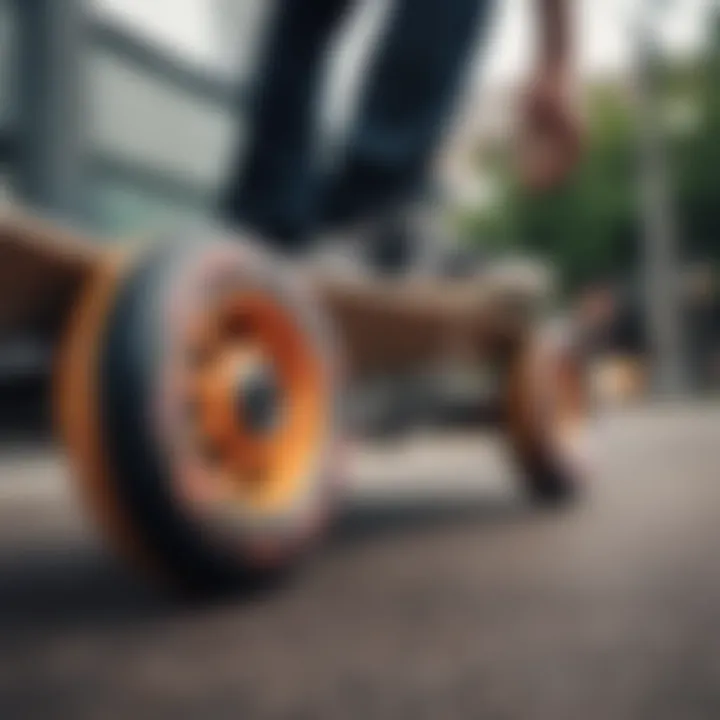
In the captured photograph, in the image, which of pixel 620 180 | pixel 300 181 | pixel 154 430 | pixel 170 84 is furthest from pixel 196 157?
pixel 620 180

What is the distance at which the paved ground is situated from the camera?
551 millimetres

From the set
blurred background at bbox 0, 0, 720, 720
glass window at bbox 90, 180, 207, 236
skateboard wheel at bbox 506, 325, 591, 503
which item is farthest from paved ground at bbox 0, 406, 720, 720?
glass window at bbox 90, 180, 207, 236

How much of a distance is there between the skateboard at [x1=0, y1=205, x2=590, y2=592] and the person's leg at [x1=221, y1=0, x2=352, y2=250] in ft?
0.47

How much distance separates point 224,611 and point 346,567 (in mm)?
222

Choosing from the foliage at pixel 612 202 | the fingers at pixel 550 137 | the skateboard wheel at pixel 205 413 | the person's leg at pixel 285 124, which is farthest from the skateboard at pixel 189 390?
the foliage at pixel 612 202

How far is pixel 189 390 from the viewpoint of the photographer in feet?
2.72

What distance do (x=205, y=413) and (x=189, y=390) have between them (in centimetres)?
3

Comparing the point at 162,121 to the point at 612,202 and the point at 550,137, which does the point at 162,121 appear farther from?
the point at 612,202

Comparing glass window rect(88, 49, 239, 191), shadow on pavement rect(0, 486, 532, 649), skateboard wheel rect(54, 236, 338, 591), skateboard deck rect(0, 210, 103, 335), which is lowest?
shadow on pavement rect(0, 486, 532, 649)

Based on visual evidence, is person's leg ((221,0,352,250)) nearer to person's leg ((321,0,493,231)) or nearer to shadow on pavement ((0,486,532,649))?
person's leg ((321,0,493,231))

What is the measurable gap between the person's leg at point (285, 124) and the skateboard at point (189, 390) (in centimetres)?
14

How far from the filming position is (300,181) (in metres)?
1.21

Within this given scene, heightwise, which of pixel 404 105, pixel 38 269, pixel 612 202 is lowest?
pixel 612 202

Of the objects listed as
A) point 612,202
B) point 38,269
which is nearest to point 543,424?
point 38,269
